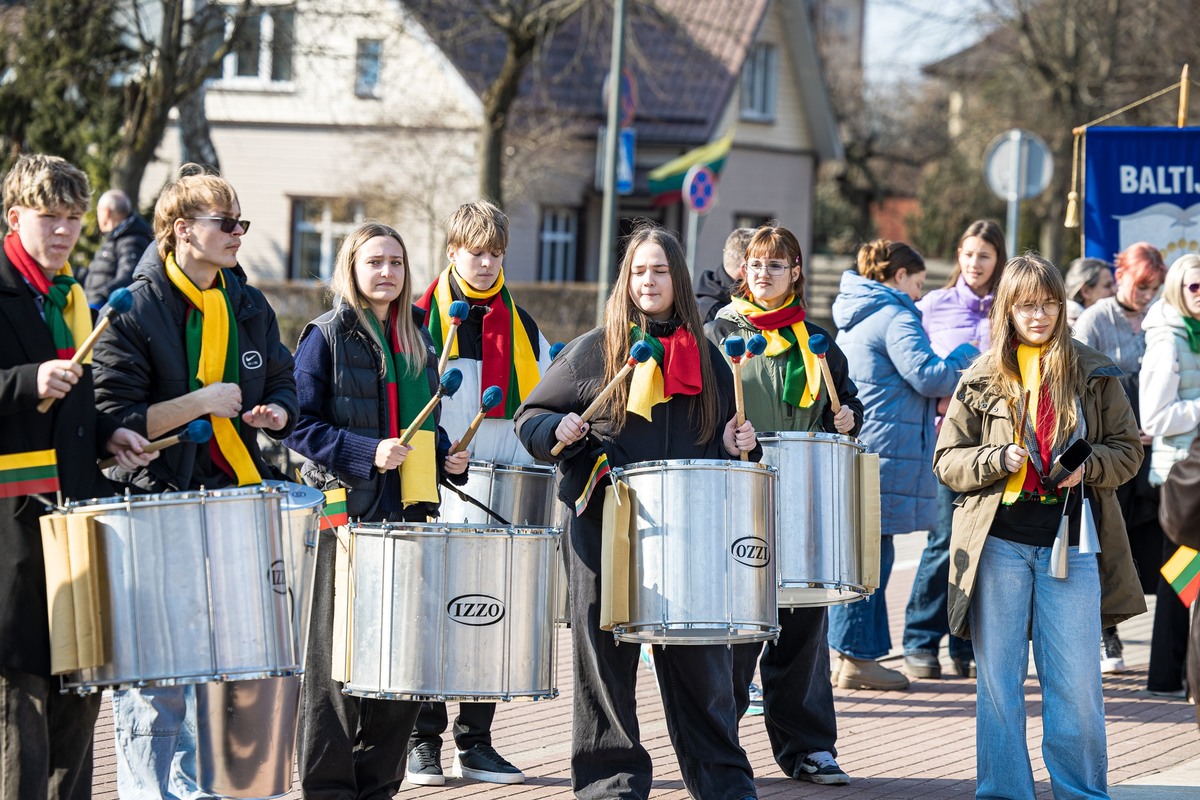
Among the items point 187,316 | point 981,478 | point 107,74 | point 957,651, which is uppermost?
point 107,74

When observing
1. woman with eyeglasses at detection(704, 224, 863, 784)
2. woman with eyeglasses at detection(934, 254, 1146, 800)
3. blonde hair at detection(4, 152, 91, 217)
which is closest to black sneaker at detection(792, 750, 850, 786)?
woman with eyeglasses at detection(704, 224, 863, 784)

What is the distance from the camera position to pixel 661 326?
5398 millimetres

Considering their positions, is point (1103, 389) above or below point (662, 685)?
above

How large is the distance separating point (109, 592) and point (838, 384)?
10.3 ft

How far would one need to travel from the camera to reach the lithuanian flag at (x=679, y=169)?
29938 mm

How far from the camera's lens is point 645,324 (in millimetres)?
5398

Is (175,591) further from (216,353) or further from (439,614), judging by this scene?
(216,353)

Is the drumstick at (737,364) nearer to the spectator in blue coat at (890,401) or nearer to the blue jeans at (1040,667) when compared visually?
the blue jeans at (1040,667)

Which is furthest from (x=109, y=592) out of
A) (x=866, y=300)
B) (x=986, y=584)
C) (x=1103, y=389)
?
(x=866, y=300)

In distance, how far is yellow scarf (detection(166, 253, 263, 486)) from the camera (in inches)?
193

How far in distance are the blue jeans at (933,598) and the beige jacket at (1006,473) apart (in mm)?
2457

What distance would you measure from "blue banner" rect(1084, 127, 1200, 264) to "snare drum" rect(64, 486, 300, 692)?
24.2ft

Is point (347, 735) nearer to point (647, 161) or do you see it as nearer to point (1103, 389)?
point (1103, 389)

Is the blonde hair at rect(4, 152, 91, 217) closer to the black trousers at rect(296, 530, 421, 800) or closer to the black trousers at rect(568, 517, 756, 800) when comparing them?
the black trousers at rect(296, 530, 421, 800)
